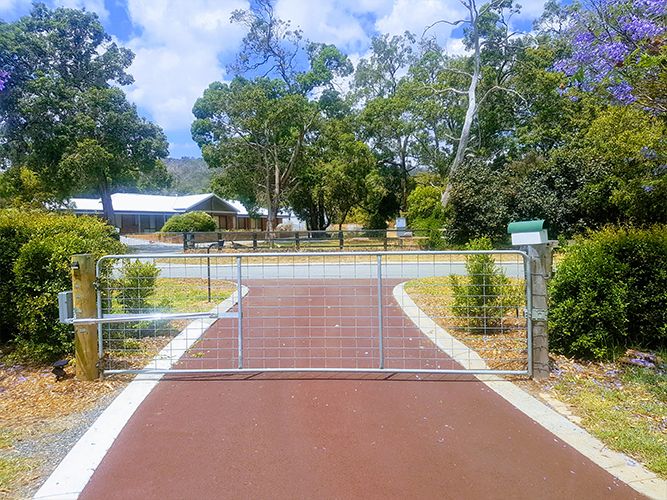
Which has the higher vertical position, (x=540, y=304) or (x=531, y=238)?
(x=531, y=238)

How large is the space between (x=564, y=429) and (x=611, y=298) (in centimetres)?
192

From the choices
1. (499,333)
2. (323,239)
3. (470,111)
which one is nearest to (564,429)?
(499,333)

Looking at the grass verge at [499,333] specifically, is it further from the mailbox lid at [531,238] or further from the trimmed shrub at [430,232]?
the trimmed shrub at [430,232]

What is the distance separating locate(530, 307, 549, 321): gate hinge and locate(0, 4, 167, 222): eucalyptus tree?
25566 millimetres

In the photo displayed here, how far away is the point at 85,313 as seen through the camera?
451 cm

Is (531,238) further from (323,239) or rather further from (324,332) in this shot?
(323,239)

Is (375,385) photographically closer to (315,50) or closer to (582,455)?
(582,455)

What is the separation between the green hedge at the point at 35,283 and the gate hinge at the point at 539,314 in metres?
4.85

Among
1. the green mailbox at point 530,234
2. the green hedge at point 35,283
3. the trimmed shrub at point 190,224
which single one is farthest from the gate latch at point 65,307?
the trimmed shrub at point 190,224

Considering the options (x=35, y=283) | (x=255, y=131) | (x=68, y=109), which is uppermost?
(x=68, y=109)

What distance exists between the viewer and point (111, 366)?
500 cm

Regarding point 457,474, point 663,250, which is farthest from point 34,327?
point 663,250

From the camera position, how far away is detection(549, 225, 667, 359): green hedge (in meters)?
4.79

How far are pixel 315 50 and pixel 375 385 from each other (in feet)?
88.6
